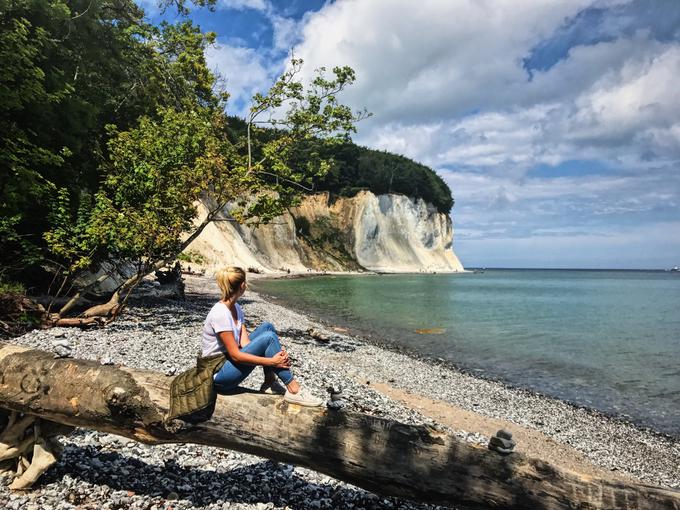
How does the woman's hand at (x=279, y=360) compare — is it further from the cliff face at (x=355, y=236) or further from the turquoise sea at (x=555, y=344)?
the cliff face at (x=355, y=236)

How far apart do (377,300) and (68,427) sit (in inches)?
1414

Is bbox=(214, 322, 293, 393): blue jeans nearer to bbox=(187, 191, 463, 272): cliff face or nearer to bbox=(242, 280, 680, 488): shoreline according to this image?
bbox=(242, 280, 680, 488): shoreline

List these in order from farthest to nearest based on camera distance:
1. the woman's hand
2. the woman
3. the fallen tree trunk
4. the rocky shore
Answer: the rocky shore → the woman's hand → the woman → the fallen tree trunk

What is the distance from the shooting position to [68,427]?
5.26 metres

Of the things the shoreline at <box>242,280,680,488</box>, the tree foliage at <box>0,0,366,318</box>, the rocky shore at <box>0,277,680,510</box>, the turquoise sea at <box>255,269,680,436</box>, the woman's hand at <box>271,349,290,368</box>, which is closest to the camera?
the woman's hand at <box>271,349,290,368</box>

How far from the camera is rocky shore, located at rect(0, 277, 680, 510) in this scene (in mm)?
5133

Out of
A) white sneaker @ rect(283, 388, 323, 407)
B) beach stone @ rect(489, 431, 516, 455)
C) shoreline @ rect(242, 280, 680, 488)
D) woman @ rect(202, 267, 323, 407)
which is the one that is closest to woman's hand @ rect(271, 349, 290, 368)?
woman @ rect(202, 267, 323, 407)

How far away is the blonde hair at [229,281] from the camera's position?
5035 millimetres

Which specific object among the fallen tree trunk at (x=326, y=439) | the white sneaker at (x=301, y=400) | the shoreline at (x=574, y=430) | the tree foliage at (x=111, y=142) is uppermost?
the tree foliage at (x=111, y=142)

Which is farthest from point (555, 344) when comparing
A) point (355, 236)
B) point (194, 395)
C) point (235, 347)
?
point (355, 236)

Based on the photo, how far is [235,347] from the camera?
486cm

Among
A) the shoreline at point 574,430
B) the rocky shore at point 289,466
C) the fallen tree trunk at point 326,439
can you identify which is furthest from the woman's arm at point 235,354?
the shoreline at point 574,430

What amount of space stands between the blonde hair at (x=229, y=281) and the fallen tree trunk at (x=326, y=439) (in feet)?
3.88

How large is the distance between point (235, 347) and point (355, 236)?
316ft
